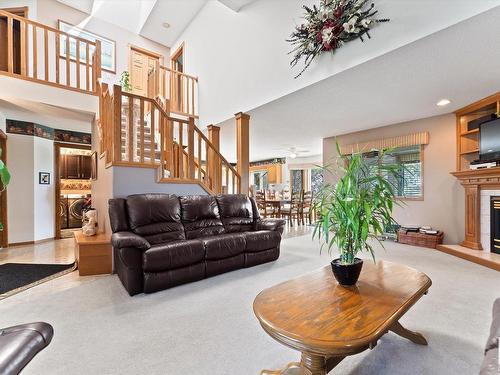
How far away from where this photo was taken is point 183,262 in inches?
104

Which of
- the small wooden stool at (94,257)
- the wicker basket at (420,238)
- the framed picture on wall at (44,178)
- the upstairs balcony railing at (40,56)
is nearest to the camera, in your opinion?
the small wooden stool at (94,257)

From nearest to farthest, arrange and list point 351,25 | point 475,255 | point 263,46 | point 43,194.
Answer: point 351,25, point 475,255, point 263,46, point 43,194

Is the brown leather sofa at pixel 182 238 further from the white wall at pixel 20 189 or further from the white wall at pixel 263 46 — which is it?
the white wall at pixel 20 189

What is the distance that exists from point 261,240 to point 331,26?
272cm

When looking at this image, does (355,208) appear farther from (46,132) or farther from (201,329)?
(46,132)

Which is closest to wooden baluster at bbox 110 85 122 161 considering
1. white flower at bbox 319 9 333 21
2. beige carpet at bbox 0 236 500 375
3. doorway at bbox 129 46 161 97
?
beige carpet at bbox 0 236 500 375

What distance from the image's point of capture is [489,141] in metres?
3.57

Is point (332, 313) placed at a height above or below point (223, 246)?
above

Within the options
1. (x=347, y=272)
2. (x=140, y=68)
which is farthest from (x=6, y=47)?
(x=347, y=272)

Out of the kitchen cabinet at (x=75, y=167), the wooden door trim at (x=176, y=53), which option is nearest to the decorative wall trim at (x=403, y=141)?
the wooden door trim at (x=176, y=53)

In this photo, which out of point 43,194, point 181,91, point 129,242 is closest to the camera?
point 129,242

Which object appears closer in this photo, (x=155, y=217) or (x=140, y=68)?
(x=155, y=217)

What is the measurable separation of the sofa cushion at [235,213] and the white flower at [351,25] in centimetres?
257

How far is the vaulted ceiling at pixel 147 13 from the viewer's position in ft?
19.0
